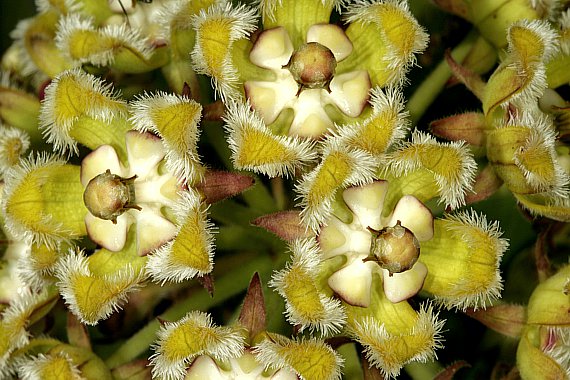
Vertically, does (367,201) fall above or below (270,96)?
below

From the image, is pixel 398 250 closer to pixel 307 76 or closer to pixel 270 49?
pixel 307 76

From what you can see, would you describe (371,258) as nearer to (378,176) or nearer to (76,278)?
(378,176)

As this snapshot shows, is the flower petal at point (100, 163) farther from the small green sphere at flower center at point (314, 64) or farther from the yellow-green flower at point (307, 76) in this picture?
the small green sphere at flower center at point (314, 64)

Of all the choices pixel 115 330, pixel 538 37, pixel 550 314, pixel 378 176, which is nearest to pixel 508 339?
pixel 550 314

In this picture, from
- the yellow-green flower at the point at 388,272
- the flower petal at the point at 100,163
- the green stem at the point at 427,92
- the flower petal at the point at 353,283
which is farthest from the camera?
the green stem at the point at 427,92

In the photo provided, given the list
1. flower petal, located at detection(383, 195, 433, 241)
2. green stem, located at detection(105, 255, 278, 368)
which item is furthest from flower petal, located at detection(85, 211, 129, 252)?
flower petal, located at detection(383, 195, 433, 241)

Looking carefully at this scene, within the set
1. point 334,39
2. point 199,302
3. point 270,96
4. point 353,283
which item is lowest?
point 199,302

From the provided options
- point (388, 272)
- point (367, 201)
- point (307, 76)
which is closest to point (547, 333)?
point (388, 272)

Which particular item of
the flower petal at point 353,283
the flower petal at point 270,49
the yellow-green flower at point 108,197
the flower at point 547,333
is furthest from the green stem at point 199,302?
the flower at point 547,333
